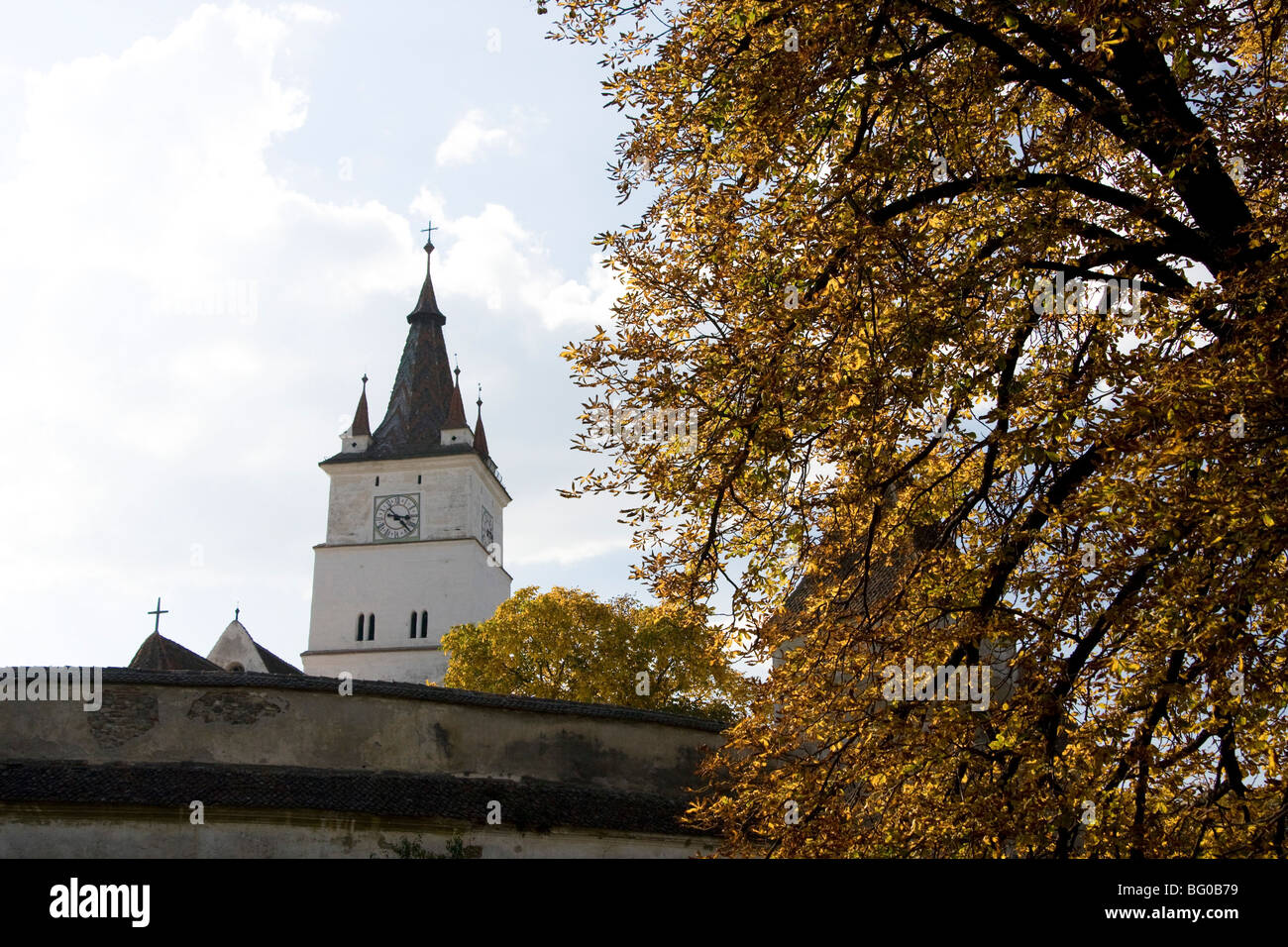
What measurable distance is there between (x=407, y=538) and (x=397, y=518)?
4.74 ft

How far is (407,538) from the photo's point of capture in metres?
64.7

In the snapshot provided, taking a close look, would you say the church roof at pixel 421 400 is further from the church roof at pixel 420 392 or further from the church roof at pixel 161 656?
the church roof at pixel 161 656

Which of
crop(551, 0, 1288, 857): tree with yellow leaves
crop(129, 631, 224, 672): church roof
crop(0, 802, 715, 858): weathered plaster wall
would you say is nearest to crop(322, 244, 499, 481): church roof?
crop(129, 631, 224, 672): church roof

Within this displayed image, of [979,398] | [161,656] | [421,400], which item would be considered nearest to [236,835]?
[979,398]

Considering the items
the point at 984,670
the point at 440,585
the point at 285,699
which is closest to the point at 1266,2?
the point at 984,670

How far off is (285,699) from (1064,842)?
1167 cm

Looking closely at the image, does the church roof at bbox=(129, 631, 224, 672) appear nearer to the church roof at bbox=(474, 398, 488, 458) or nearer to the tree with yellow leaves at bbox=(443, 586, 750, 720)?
the tree with yellow leaves at bbox=(443, 586, 750, 720)

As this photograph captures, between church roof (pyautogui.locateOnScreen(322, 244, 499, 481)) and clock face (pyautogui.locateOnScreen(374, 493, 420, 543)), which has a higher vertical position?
church roof (pyautogui.locateOnScreen(322, 244, 499, 481))

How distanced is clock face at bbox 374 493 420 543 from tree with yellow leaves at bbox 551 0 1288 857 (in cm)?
5640

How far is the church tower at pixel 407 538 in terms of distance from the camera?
62.7m

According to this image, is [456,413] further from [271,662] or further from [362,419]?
[271,662]

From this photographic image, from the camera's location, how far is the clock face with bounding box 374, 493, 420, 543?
6494 cm
